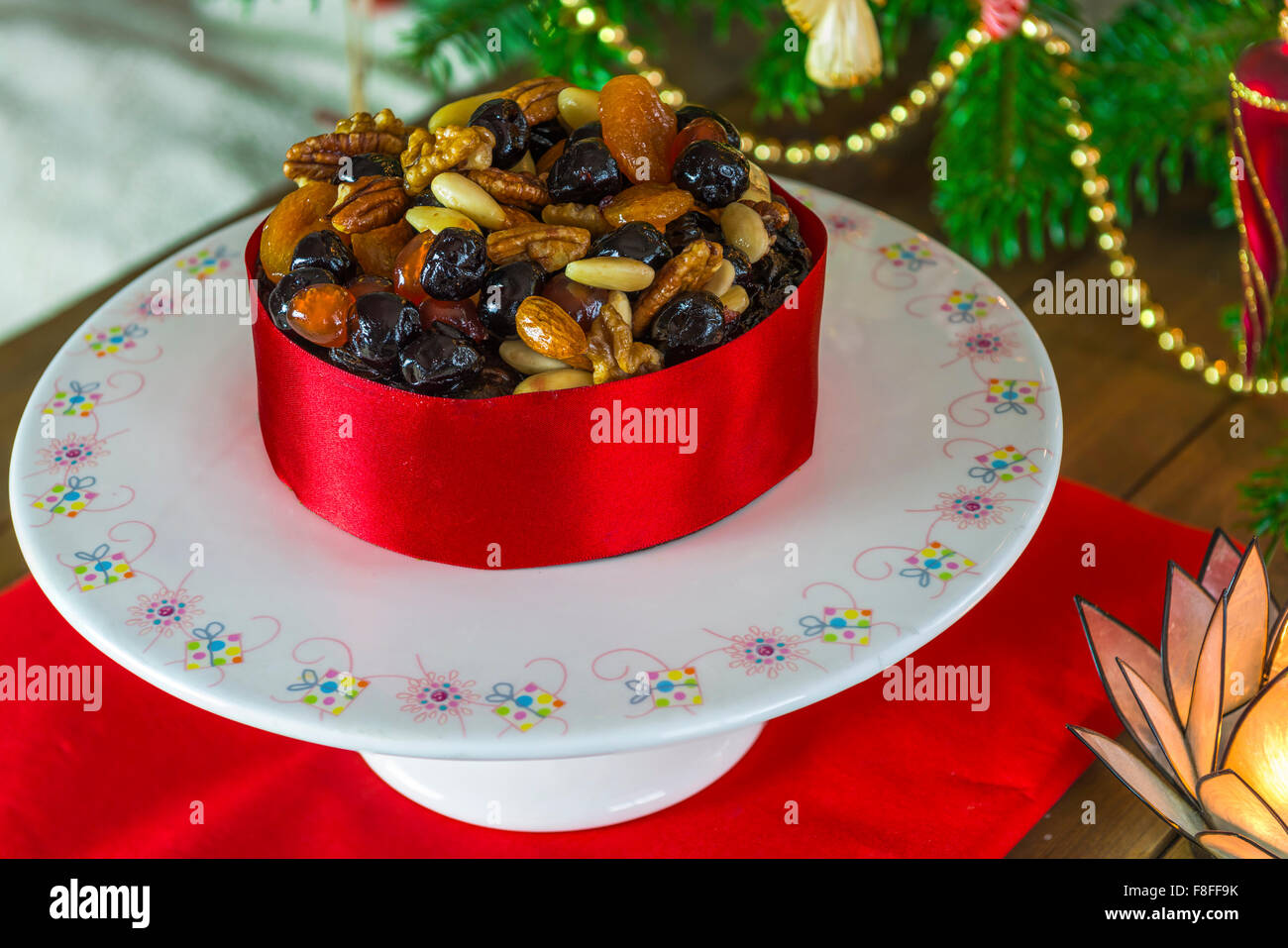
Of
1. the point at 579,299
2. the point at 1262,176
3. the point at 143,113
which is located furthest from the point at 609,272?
the point at 143,113

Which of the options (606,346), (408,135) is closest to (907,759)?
(606,346)

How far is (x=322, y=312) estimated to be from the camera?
58 cm

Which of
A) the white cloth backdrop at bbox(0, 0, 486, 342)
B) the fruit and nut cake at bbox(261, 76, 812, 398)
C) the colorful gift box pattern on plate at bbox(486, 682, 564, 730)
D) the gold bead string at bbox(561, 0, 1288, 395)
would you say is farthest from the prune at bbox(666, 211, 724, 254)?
the white cloth backdrop at bbox(0, 0, 486, 342)

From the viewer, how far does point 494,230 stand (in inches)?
24.4

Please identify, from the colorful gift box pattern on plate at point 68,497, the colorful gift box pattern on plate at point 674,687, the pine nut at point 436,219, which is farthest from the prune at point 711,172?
the colorful gift box pattern on plate at point 68,497

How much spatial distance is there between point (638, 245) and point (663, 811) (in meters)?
0.31

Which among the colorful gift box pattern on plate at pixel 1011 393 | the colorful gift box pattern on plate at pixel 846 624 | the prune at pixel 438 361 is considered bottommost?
the colorful gift box pattern on plate at pixel 846 624

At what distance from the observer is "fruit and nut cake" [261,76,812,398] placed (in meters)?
0.58

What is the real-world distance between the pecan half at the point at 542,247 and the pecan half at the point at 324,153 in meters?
0.13

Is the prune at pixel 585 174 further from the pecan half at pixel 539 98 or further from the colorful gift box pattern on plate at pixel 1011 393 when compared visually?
the colorful gift box pattern on plate at pixel 1011 393

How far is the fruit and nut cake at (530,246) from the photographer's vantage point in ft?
1.91

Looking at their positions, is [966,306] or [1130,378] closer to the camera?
[966,306]

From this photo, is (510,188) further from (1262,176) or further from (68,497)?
(1262,176)

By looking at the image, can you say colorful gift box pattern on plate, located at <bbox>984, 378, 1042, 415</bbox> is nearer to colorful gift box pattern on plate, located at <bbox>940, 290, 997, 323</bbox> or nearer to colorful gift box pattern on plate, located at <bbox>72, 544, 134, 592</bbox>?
colorful gift box pattern on plate, located at <bbox>940, 290, 997, 323</bbox>
